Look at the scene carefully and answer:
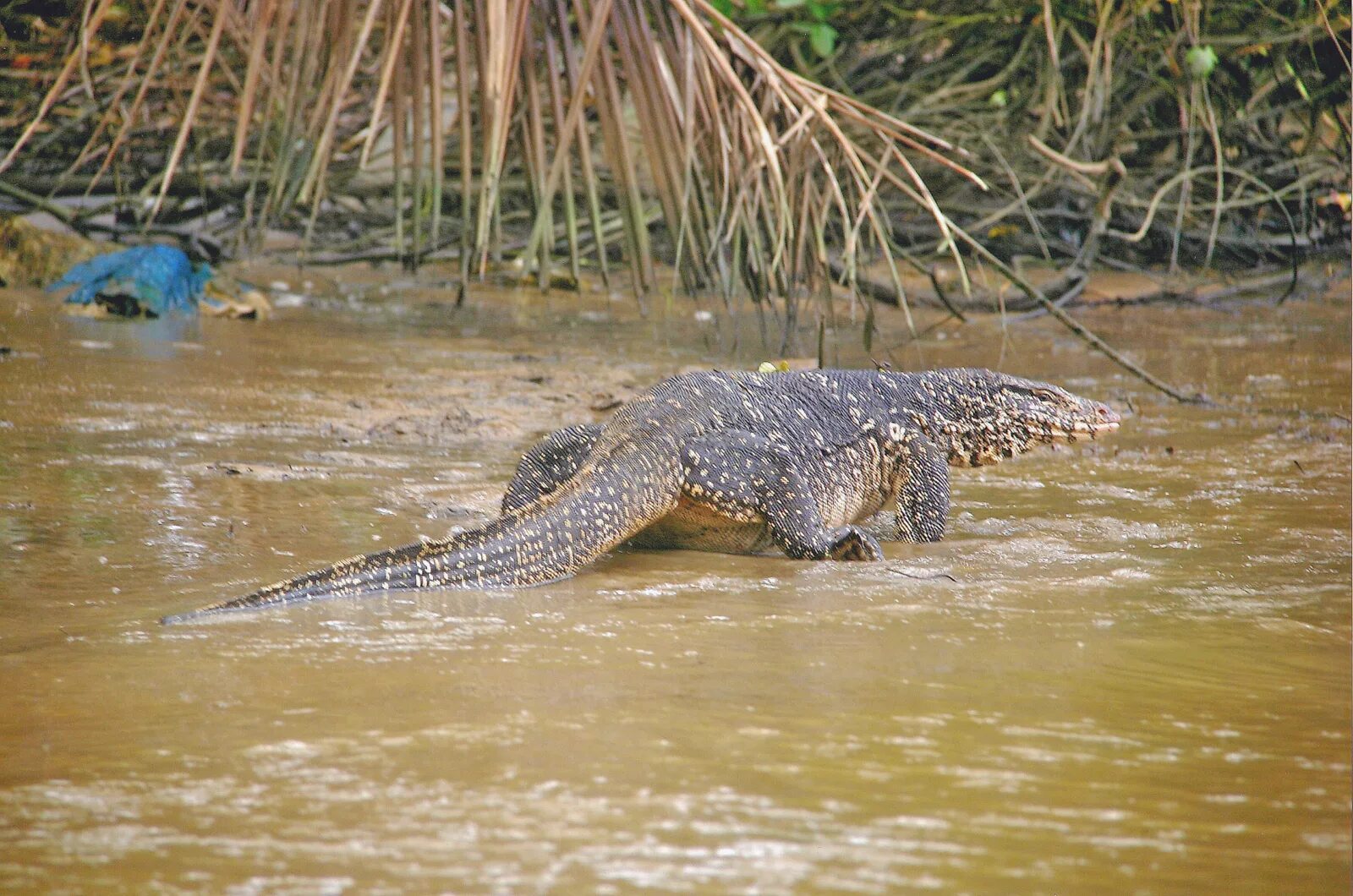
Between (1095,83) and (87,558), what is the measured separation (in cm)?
929

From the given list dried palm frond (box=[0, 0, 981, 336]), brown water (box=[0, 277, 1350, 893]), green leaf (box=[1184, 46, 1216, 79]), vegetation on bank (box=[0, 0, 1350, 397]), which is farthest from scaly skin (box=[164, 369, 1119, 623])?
green leaf (box=[1184, 46, 1216, 79])

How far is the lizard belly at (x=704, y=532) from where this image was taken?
474cm

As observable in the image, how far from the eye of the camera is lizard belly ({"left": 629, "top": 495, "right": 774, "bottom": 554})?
474 cm

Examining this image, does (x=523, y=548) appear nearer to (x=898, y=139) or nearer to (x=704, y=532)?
(x=704, y=532)

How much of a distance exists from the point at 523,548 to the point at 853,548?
3.88ft

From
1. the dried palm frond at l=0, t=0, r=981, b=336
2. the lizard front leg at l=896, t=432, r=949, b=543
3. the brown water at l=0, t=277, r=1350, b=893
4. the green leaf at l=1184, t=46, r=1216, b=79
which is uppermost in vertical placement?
the green leaf at l=1184, t=46, r=1216, b=79

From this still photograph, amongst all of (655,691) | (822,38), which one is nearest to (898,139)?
(822,38)

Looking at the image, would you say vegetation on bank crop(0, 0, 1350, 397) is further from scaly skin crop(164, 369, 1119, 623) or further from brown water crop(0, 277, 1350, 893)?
brown water crop(0, 277, 1350, 893)

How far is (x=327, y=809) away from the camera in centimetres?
251

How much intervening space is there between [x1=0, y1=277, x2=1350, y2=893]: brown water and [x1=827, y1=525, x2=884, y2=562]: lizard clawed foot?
11 centimetres

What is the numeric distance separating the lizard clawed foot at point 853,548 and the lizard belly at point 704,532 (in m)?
0.24

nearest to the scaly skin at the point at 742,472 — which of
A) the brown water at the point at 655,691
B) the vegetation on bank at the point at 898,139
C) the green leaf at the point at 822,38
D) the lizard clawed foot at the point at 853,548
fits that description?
the lizard clawed foot at the point at 853,548

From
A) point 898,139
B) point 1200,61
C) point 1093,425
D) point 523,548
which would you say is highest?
point 1200,61

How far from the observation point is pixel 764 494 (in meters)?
4.72
